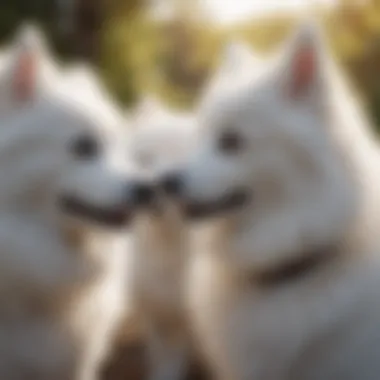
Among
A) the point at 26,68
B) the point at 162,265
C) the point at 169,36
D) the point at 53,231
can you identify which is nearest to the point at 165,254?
the point at 162,265

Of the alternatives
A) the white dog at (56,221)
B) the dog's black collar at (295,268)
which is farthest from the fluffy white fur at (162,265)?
the dog's black collar at (295,268)

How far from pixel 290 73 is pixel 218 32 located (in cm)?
209

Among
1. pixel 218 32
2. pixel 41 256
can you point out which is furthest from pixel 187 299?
pixel 218 32

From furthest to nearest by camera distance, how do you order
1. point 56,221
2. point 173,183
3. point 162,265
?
point 162,265 < point 56,221 < point 173,183

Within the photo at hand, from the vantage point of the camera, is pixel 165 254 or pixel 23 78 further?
pixel 165 254

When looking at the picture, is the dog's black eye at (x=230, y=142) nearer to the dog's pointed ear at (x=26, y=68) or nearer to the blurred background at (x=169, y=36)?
the dog's pointed ear at (x=26, y=68)

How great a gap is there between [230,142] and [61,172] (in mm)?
345

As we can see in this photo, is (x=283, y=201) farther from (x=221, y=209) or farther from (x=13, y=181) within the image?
(x=13, y=181)

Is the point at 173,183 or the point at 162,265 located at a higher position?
the point at 162,265

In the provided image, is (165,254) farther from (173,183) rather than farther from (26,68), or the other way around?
(26,68)

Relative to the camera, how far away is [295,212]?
6.29 feet

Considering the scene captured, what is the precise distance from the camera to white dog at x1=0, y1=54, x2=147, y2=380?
1933mm

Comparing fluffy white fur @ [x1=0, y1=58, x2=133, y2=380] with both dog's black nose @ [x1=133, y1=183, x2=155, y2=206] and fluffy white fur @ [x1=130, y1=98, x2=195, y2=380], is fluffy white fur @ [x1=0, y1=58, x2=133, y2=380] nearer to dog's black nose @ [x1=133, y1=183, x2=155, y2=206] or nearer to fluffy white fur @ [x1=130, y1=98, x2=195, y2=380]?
dog's black nose @ [x1=133, y1=183, x2=155, y2=206]

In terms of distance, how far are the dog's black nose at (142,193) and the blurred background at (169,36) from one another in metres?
1.57
